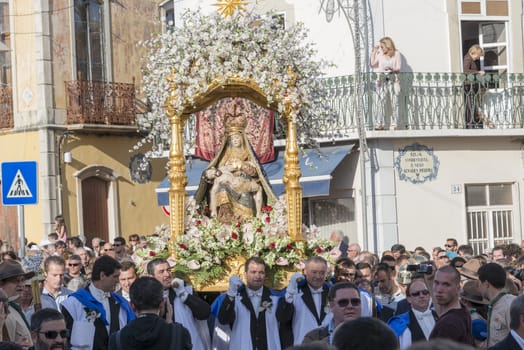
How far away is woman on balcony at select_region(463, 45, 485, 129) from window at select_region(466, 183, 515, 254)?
50.2 inches

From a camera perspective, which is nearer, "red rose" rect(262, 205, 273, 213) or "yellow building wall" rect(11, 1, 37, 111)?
"red rose" rect(262, 205, 273, 213)

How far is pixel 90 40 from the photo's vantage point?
27.3m

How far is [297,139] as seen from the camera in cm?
1409

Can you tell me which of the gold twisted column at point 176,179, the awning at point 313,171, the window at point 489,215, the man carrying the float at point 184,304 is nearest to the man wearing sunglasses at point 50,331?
the man carrying the float at point 184,304

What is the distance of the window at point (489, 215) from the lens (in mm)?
22297

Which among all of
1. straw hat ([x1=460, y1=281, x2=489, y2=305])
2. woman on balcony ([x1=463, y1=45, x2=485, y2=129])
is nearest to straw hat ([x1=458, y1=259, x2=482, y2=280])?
straw hat ([x1=460, y1=281, x2=489, y2=305])

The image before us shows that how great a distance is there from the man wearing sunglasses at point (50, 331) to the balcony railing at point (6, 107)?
19392 millimetres

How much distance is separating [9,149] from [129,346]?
19532mm

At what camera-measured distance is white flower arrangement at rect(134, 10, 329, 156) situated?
1327cm

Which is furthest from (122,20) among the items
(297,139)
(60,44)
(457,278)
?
(457,278)

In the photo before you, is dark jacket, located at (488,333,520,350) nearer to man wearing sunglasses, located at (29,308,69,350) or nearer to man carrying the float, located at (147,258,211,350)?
man wearing sunglasses, located at (29,308,69,350)

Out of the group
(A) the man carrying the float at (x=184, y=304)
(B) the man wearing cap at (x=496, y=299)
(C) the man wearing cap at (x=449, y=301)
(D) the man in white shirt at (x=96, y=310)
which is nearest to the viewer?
(C) the man wearing cap at (x=449, y=301)

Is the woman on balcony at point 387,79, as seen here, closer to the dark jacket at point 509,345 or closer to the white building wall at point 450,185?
the white building wall at point 450,185

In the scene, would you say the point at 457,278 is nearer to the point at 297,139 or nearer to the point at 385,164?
the point at 297,139
